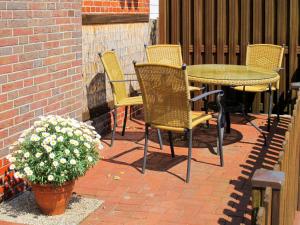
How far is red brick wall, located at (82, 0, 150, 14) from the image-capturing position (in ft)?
21.2

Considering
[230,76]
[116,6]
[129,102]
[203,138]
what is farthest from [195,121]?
[116,6]

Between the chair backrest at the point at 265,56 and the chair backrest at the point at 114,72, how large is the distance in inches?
85.3

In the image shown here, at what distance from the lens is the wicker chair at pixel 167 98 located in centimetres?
503

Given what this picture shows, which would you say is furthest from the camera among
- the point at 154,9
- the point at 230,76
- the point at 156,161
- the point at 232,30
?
the point at 154,9

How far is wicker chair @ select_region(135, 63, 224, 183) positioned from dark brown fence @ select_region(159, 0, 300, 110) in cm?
323

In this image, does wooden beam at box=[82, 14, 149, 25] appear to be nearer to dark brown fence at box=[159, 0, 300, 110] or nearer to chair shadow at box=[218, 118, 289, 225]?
dark brown fence at box=[159, 0, 300, 110]

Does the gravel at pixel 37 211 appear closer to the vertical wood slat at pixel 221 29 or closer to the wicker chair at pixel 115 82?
the wicker chair at pixel 115 82

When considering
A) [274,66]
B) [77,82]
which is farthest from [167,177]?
[274,66]

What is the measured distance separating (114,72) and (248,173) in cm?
202

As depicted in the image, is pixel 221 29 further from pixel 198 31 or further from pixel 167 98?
pixel 167 98

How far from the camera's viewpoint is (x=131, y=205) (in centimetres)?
452

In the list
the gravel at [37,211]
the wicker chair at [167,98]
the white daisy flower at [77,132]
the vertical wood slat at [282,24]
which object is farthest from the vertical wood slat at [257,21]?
the white daisy flower at [77,132]

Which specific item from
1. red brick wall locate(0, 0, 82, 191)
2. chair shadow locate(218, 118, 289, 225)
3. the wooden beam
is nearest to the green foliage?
Answer: red brick wall locate(0, 0, 82, 191)

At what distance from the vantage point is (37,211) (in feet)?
14.0
